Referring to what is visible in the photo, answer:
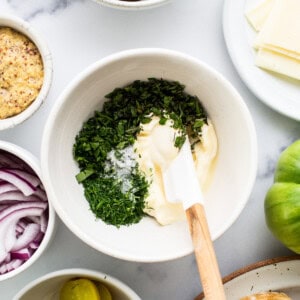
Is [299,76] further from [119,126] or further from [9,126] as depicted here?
[9,126]

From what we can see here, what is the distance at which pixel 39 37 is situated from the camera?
4.35ft

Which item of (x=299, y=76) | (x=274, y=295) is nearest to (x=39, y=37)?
(x=299, y=76)

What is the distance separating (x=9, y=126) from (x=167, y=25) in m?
0.41

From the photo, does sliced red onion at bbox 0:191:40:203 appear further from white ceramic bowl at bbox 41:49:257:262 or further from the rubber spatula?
the rubber spatula

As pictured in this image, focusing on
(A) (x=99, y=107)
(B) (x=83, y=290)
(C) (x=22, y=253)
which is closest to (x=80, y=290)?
(B) (x=83, y=290)

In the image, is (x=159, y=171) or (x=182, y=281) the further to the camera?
(x=182, y=281)

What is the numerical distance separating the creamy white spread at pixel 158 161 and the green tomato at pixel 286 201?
144 mm

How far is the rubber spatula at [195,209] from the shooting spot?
121 centimetres

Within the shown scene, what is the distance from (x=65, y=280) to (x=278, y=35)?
0.66 meters

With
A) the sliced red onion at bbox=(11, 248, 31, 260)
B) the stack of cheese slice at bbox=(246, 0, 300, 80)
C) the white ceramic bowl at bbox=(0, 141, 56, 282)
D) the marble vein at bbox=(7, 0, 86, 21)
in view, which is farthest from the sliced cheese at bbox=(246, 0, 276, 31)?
the sliced red onion at bbox=(11, 248, 31, 260)

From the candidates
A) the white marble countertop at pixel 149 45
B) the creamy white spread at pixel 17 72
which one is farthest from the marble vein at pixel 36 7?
the creamy white spread at pixel 17 72

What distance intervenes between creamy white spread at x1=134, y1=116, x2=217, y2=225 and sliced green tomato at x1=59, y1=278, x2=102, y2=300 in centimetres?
18

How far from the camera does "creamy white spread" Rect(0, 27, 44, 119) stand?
4.39 feet

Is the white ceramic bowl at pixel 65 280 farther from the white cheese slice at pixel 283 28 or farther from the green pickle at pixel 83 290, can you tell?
the white cheese slice at pixel 283 28
